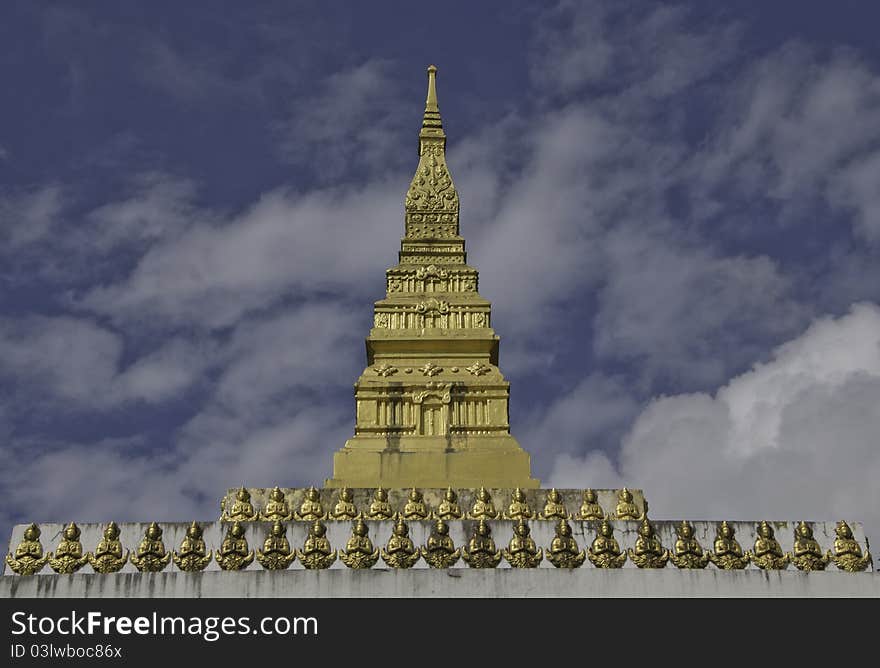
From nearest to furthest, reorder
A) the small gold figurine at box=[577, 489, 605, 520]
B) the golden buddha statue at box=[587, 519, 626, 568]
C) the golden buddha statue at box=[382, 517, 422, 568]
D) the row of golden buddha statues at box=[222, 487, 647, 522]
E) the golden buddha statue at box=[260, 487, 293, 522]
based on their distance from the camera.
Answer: the golden buddha statue at box=[382, 517, 422, 568] < the golden buddha statue at box=[587, 519, 626, 568] < the row of golden buddha statues at box=[222, 487, 647, 522] < the small gold figurine at box=[577, 489, 605, 520] < the golden buddha statue at box=[260, 487, 293, 522]

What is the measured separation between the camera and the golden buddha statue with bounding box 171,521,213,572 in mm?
16016

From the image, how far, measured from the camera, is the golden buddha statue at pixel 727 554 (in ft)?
53.1

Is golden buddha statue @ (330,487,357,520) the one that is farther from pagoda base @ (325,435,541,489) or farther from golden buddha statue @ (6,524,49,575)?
golden buddha statue @ (6,524,49,575)

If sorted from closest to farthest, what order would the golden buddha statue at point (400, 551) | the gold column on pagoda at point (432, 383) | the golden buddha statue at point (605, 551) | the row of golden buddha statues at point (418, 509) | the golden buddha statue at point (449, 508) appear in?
the golden buddha statue at point (400, 551) → the golden buddha statue at point (605, 551) → the golden buddha statue at point (449, 508) → the row of golden buddha statues at point (418, 509) → the gold column on pagoda at point (432, 383)

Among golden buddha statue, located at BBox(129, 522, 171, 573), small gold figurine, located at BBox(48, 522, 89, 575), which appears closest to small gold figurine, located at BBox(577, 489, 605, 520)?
golden buddha statue, located at BBox(129, 522, 171, 573)

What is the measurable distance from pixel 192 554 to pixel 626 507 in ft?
22.4

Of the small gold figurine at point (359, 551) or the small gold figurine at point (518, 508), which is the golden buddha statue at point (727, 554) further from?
the small gold figurine at point (359, 551)

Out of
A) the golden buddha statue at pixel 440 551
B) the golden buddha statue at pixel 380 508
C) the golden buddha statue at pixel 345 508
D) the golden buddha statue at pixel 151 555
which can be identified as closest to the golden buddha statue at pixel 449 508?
the golden buddha statue at pixel 380 508

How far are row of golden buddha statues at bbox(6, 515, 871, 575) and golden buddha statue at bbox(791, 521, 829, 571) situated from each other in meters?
0.01

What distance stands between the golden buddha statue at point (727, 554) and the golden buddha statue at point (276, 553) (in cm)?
566

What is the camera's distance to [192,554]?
52.8 feet
